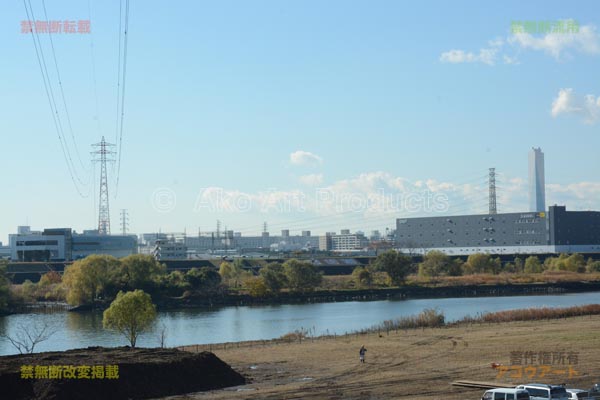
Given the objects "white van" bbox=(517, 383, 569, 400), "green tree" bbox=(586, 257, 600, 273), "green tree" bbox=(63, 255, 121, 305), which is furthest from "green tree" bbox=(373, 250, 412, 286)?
"white van" bbox=(517, 383, 569, 400)

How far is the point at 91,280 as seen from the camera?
6719 centimetres

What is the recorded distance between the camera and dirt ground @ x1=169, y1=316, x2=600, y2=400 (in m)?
22.3

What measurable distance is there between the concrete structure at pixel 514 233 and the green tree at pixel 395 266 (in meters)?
45.5

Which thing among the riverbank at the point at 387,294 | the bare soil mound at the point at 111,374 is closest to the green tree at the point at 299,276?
the riverbank at the point at 387,294

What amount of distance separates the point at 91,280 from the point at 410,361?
44.8 m

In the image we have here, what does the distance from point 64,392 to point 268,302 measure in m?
49.4

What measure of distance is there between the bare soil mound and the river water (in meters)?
15.0

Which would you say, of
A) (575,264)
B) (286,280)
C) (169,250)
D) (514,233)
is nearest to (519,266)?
(575,264)

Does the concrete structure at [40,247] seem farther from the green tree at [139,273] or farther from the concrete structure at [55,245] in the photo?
the green tree at [139,273]

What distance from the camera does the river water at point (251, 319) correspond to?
143ft

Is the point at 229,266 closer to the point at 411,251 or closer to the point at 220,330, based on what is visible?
the point at 220,330

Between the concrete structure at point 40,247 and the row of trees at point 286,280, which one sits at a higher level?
the concrete structure at point 40,247

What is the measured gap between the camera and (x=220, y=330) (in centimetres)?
4809

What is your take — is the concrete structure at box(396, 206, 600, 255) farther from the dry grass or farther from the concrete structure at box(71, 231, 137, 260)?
the concrete structure at box(71, 231, 137, 260)
